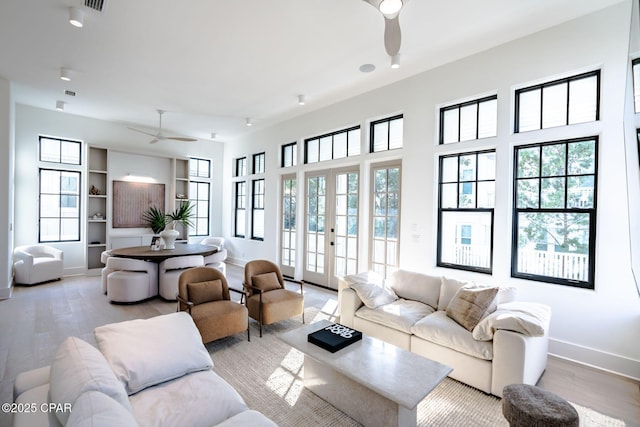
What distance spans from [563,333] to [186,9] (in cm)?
524

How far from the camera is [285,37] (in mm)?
3525

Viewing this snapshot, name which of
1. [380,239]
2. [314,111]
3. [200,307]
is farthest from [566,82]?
[200,307]

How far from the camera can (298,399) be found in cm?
247

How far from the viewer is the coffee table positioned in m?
1.94

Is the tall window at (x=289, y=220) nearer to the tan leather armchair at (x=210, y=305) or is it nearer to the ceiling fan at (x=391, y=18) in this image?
the tan leather armchair at (x=210, y=305)

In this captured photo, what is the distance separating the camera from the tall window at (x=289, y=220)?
6.74 metres

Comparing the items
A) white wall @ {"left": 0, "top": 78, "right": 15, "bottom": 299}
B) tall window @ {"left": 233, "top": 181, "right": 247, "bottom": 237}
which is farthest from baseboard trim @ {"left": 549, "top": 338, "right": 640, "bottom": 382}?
white wall @ {"left": 0, "top": 78, "right": 15, "bottom": 299}

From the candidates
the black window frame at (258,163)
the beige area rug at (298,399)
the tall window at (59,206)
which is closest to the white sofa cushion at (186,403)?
the beige area rug at (298,399)

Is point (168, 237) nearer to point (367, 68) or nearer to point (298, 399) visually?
point (298, 399)

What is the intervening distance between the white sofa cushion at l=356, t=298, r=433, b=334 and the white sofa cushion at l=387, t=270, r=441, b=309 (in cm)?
9

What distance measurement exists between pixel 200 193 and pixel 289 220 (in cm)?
345

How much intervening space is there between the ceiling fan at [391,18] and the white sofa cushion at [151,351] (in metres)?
Answer: 2.75

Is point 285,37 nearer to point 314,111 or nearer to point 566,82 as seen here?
point 314,111

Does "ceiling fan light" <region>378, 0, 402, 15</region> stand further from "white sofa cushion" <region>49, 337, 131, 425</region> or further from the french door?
the french door
